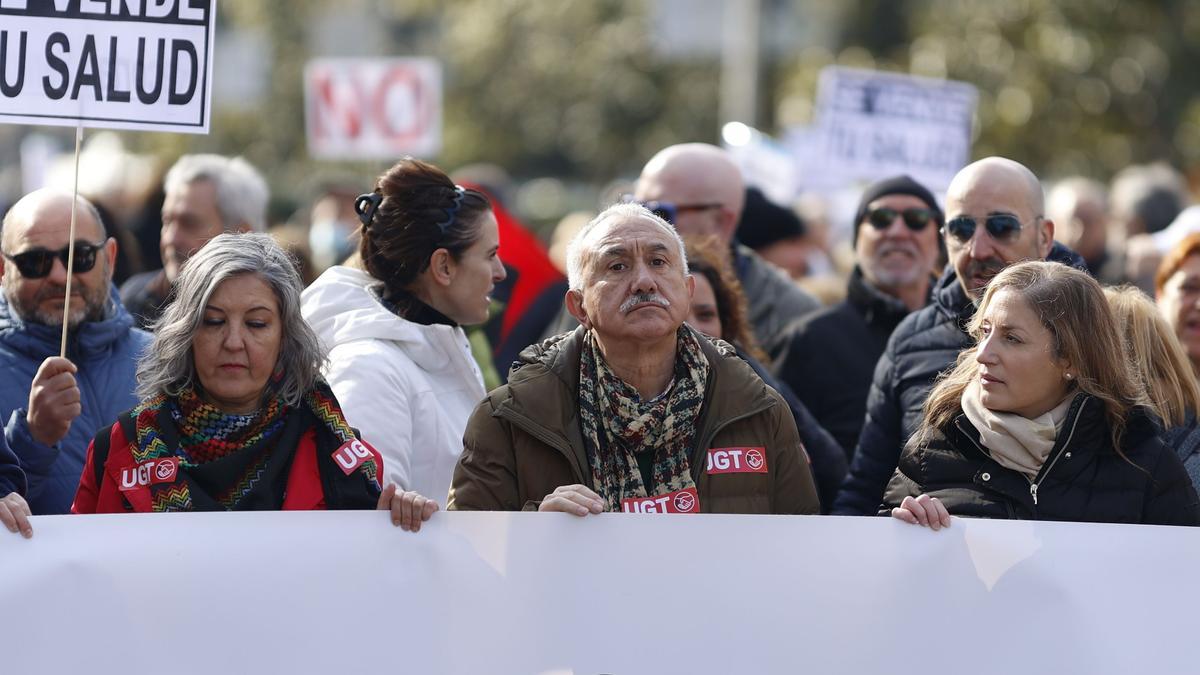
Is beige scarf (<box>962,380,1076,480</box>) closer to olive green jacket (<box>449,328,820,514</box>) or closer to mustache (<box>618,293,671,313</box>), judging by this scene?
olive green jacket (<box>449,328,820,514</box>)

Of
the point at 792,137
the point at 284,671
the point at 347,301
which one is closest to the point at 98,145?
the point at 792,137

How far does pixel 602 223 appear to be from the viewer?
4.56m

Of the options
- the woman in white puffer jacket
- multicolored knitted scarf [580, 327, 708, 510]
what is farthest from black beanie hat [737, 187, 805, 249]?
multicolored knitted scarf [580, 327, 708, 510]

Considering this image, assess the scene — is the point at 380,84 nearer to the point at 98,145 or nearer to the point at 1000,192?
the point at 98,145

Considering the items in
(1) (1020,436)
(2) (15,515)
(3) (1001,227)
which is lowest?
(2) (15,515)

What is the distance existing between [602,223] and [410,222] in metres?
0.89

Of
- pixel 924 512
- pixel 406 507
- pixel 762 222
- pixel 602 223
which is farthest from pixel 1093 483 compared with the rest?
pixel 762 222

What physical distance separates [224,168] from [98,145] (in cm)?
1160

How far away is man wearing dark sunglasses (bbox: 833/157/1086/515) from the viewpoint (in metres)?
5.27

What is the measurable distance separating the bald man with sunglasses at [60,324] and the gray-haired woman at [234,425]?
61cm

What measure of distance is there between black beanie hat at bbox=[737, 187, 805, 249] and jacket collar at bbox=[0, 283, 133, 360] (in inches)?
165

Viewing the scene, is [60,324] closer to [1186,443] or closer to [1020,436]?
[1020,436]

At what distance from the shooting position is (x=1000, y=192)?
5512mm

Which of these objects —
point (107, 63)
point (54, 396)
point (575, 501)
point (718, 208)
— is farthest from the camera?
point (718, 208)
